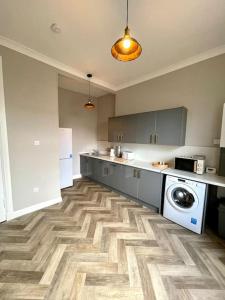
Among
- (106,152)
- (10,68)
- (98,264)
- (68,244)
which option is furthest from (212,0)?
(106,152)

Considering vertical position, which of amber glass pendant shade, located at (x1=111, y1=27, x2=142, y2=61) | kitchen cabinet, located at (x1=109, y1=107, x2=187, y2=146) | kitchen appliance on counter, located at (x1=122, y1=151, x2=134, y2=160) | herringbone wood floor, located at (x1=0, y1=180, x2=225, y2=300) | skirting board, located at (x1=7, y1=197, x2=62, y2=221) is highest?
amber glass pendant shade, located at (x1=111, y1=27, x2=142, y2=61)

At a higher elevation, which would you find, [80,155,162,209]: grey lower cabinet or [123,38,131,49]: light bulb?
[123,38,131,49]: light bulb

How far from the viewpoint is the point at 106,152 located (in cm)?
468

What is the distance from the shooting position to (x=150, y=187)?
2.79m

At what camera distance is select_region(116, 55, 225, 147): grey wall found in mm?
2443

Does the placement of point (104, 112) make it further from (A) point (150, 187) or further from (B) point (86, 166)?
(A) point (150, 187)

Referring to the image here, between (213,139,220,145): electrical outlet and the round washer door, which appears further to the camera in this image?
(213,139,220,145): electrical outlet

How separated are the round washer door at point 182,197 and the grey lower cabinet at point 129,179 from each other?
0.25 m

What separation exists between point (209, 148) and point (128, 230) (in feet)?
6.86

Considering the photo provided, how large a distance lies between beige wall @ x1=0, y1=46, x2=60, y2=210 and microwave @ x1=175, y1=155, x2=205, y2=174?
258 centimetres

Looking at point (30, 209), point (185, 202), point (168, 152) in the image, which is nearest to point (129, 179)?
point (168, 152)

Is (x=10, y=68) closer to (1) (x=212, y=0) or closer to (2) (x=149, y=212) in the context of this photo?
(1) (x=212, y=0)

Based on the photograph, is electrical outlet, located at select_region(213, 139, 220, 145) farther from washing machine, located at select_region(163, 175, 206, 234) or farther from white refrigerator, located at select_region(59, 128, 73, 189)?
white refrigerator, located at select_region(59, 128, 73, 189)

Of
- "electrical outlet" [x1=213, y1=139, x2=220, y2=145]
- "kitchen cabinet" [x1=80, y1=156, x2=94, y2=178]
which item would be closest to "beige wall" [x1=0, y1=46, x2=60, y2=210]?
"kitchen cabinet" [x1=80, y1=156, x2=94, y2=178]
